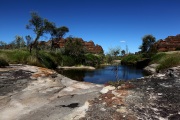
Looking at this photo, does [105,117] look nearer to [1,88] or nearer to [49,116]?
[49,116]

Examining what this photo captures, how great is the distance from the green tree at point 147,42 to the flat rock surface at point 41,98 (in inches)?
3632

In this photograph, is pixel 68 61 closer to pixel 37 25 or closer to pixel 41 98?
pixel 37 25

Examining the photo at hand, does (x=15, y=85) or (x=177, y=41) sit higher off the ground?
(x=177, y=41)

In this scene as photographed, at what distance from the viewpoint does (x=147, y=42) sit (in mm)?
104438

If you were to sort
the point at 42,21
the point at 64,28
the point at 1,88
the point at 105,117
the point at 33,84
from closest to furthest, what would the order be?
1. the point at 105,117
2. the point at 1,88
3. the point at 33,84
4. the point at 42,21
5. the point at 64,28

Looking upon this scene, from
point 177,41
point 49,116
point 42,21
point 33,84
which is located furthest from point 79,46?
point 177,41

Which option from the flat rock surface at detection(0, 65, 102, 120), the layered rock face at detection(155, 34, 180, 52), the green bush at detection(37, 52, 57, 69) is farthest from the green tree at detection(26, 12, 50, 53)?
the layered rock face at detection(155, 34, 180, 52)

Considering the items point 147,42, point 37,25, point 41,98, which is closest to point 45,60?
point 37,25

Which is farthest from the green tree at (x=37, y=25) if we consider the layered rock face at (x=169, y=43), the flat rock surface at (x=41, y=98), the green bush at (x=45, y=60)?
the layered rock face at (x=169, y=43)

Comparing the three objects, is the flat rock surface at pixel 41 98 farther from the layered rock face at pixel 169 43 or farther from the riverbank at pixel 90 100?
the layered rock face at pixel 169 43

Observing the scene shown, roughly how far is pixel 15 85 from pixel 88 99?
5531 mm

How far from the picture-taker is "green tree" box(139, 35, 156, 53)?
336ft

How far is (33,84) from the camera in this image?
14031mm

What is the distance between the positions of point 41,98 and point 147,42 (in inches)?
3876
